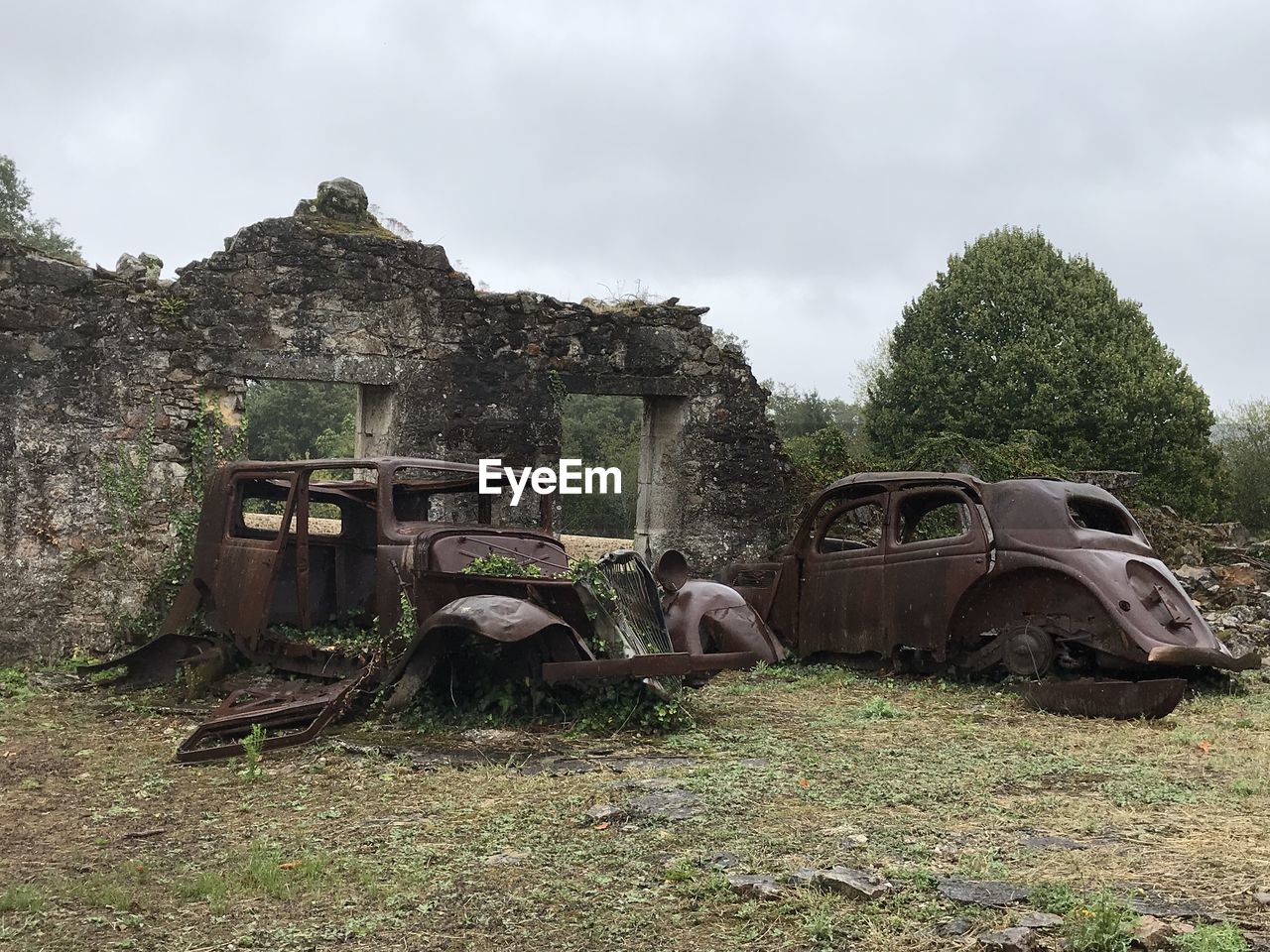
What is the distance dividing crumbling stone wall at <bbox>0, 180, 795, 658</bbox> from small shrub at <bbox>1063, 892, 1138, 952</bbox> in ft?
27.5

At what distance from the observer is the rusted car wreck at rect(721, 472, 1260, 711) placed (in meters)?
7.56

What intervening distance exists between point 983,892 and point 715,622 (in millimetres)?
4331

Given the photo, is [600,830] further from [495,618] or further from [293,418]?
[293,418]

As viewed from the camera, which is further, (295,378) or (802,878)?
(295,378)

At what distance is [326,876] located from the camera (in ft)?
12.9

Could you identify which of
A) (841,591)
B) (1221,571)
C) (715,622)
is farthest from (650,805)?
(1221,571)

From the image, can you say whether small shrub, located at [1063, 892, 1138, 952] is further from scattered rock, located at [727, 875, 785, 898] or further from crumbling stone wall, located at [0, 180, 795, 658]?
crumbling stone wall, located at [0, 180, 795, 658]

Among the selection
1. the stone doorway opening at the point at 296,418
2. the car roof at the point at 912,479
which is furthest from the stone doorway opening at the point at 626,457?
the stone doorway opening at the point at 296,418

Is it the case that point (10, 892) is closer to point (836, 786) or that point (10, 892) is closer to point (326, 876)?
point (326, 876)

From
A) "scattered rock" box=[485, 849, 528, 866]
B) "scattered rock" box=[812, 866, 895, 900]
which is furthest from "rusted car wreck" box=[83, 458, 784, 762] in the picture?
"scattered rock" box=[812, 866, 895, 900]

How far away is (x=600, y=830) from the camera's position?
4453 millimetres

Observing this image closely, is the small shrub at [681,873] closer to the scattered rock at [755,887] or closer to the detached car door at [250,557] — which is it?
the scattered rock at [755,887]

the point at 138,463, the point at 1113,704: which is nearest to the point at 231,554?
the point at 138,463

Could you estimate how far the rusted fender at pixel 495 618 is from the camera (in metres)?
6.01
